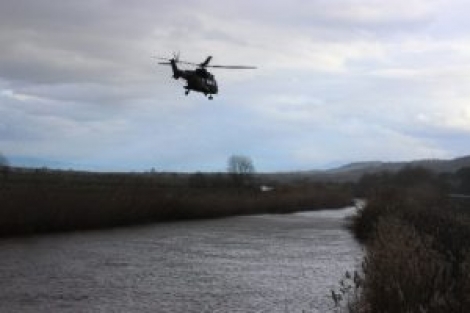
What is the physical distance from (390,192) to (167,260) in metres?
Answer: 20.7

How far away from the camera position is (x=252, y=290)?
831 inches

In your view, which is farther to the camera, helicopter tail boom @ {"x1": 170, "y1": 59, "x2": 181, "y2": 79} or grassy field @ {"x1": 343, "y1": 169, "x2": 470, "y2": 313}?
helicopter tail boom @ {"x1": 170, "y1": 59, "x2": 181, "y2": 79}

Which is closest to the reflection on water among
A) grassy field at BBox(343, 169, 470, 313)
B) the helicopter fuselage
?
grassy field at BBox(343, 169, 470, 313)

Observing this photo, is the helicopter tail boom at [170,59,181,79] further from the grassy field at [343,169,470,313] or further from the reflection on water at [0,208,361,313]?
the grassy field at [343,169,470,313]

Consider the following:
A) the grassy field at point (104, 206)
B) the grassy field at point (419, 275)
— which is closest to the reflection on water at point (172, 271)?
the grassy field at point (104, 206)

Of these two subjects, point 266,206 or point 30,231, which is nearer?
point 30,231

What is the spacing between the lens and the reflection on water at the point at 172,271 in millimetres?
18859

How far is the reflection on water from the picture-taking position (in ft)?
61.9

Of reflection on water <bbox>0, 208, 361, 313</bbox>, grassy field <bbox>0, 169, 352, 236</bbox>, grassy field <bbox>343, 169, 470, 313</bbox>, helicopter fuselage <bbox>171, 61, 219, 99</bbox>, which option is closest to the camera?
grassy field <bbox>343, 169, 470, 313</bbox>

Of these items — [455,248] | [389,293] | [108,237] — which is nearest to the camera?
[389,293]

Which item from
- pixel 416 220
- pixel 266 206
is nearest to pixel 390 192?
pixel 416 220

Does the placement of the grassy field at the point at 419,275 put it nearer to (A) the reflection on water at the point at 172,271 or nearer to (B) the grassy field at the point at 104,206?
(A) the reflection on water at the point at 172,271

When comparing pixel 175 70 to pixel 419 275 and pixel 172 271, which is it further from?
pixel 419 275

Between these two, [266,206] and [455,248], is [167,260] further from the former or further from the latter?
[266,206]
